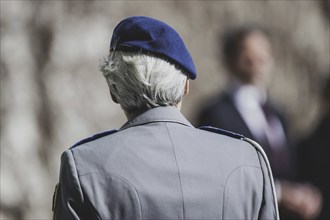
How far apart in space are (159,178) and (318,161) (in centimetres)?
243

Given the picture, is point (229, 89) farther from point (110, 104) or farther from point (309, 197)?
point (110, 104)

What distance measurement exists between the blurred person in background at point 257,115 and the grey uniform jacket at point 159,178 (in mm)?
1868

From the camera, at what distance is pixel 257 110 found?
179 inches

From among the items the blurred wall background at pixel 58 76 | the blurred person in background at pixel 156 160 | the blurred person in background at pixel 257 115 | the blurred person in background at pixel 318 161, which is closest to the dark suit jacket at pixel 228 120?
the blurred person in background at pixel 257 115

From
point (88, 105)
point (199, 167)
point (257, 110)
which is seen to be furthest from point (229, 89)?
point (199, 167)

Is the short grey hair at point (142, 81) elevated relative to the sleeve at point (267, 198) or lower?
elevated

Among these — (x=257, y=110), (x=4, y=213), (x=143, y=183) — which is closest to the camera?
(x=143, y=183)

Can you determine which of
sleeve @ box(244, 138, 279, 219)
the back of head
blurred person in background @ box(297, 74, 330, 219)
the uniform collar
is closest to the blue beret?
the back of head

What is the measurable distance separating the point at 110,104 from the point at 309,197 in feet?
6.22

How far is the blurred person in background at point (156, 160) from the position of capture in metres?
2.38

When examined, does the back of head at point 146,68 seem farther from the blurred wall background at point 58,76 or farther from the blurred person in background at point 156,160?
the blurred wall background at point 58,76

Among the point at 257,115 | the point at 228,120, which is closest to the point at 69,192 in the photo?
the point at 228,120

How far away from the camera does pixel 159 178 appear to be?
239 cm

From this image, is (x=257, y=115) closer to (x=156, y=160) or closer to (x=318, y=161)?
(x=318, y=161)
